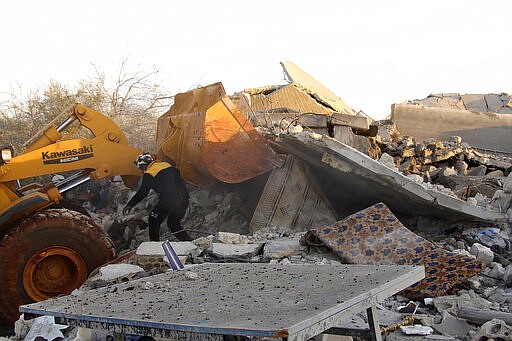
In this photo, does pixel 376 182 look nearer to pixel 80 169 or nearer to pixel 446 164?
pixel 80 169

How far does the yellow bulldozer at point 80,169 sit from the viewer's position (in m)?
5.60

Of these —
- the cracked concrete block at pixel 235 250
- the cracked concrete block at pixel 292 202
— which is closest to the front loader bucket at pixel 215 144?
the cracked concrete block at pixel 292 202

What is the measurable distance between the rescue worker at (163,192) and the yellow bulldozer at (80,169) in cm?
27

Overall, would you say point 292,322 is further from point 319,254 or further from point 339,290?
point 319,254

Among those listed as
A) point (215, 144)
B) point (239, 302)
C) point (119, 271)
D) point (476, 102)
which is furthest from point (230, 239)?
point (476, 102)

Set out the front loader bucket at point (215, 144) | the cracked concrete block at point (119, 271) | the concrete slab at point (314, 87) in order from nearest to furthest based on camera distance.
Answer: the cracked concrete block at point (119, 271) < the front loader bucket at point (215, 144) < the concrete slab at point (314, 87)

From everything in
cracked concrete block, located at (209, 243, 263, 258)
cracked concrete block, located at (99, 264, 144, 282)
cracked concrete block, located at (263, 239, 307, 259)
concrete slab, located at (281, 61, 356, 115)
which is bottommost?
cracked concrete block, located at (263, 239, 307, 259)

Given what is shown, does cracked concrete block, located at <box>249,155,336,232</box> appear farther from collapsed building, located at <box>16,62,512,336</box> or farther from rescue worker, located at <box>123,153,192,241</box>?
rescue worker, located at <box>123,153,192,241</box>

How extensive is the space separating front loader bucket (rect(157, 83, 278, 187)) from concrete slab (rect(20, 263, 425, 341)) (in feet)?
14.7

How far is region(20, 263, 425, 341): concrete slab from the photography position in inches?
68.7

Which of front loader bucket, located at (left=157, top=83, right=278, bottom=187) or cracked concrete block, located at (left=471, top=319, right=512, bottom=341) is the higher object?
front loader bucket, located at (left=157, top=83, right=278, bottom=187)

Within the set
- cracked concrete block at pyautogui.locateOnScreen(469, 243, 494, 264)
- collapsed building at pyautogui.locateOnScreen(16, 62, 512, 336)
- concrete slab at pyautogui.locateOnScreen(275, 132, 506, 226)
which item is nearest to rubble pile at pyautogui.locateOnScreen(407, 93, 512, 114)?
collapsed building at pyautogui.locateOnScreen(16, 62, 512, 336)

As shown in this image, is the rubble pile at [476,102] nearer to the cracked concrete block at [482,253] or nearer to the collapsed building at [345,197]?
the collapsed building at [345,197]

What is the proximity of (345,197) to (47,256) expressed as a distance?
4144 mm
